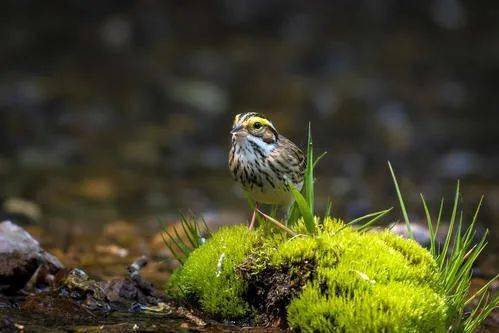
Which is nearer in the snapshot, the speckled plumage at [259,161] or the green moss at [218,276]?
the green moss at [218,276]

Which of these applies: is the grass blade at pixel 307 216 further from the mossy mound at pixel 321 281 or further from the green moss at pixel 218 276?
the green moss at pixel 218 276

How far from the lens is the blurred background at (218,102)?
13406 millimetres

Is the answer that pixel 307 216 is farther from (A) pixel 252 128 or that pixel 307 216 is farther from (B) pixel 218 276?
(A) pixel 252 128

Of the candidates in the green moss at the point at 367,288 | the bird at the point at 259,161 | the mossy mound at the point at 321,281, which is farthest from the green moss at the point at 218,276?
the green moss at the point at 367,288

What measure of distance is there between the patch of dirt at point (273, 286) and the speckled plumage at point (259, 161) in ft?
2.66

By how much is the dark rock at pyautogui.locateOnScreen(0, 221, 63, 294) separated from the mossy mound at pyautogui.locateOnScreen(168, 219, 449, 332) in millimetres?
1283

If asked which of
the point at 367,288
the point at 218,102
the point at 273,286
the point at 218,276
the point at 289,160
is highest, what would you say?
the point at 218,102

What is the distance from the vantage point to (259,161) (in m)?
6.87

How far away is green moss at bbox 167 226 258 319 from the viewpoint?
20.4 feet

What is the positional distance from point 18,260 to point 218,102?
11053 millimetres

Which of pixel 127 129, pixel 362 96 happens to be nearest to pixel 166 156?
pixel 127 129

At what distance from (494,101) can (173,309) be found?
1323cm

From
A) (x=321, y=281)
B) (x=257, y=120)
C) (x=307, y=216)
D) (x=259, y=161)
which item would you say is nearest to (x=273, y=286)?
(x=321, y=281)

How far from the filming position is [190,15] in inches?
821
